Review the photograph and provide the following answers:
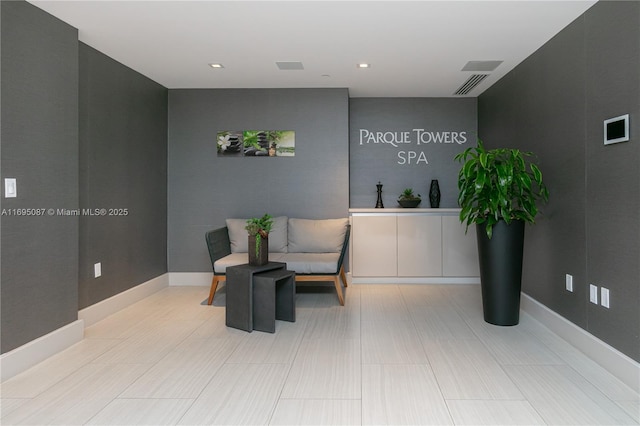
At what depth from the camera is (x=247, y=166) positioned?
5.19 m

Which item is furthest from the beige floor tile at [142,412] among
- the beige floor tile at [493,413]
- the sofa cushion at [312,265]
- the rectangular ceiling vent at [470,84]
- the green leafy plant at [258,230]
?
the rectangular ceiling vent at [470,84]

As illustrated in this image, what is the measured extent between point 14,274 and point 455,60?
421 cm

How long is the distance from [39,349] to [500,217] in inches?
148

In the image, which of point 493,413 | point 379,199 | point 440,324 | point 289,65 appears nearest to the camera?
point 493,413

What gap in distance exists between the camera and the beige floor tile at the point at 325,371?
2.31 metres

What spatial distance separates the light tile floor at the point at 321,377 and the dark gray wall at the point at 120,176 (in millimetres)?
614

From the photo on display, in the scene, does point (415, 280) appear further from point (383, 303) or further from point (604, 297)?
point (604, 297)

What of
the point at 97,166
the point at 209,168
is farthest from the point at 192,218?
the point at 97,166

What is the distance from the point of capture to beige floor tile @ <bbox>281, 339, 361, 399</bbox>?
231 centimetres

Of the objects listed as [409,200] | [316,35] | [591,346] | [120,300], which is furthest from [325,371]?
[409,200]

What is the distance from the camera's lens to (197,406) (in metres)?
2.16

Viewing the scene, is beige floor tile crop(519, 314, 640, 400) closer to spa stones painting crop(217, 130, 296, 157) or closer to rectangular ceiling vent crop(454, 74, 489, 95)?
rectangular ceiling vent crop(454, 74, 489, 95)

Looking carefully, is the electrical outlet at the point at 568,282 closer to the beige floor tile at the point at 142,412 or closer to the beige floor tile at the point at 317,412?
the beige floor tile at the point at 317,412

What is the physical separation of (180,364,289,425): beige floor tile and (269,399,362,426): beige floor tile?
68 millimetres
